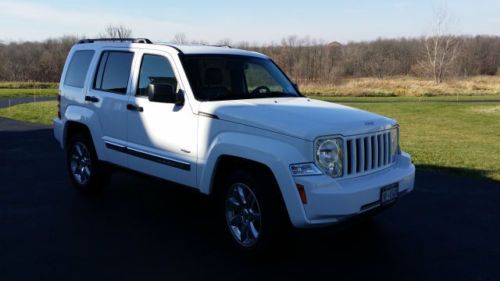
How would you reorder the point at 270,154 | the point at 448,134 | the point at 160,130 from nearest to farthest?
the point at 270,154 → the point at 160,130 → the point at 448,134

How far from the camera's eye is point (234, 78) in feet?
17.8

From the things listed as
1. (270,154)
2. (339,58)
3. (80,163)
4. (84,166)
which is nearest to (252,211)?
(270,154)

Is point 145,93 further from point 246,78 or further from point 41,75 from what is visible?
point 41,75

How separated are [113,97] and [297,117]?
260 centimetres

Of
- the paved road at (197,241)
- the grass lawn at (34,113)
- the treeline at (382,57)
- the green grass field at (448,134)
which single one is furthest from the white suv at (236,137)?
the treeline at (382,57)

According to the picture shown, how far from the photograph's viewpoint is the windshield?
5094 millimetres

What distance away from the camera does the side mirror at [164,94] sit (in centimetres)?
491

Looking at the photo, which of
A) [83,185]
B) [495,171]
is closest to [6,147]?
[83,185]

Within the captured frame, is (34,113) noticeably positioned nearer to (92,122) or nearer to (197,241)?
(92,122)

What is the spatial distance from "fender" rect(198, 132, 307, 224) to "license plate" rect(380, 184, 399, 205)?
2.82 feet

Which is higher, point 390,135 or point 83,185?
point 390,135

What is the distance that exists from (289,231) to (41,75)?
237 ft

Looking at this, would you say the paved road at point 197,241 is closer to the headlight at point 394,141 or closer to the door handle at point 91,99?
the headlight at point 394,141

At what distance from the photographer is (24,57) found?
74938 mm
